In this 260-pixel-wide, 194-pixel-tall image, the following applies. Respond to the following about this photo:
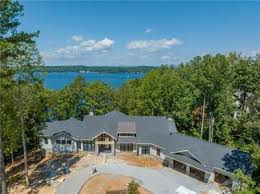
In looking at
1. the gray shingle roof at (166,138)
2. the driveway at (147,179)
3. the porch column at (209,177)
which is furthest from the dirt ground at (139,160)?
the porch column at (209,177)

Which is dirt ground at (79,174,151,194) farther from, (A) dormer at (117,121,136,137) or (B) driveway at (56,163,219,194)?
(A) dormer at (117,121,136,137)

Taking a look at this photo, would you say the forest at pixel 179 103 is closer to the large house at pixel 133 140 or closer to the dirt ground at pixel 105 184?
the large house at pixel 133 140

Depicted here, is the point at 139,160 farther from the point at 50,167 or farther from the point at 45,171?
the point at 45,171

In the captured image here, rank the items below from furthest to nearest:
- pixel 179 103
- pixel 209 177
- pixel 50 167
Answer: pixel 179 103 → pixel 50 167 → pixel 209 177

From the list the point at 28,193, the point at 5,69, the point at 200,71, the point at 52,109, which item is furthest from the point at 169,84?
the point at 5,69

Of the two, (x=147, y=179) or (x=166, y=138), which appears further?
(x=166, y=138)

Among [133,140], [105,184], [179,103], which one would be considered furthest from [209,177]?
[179,103]
